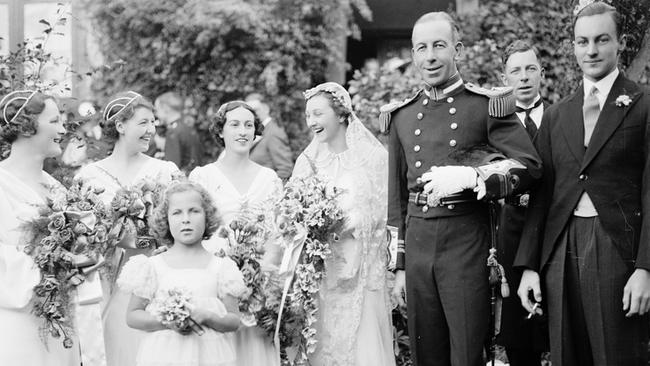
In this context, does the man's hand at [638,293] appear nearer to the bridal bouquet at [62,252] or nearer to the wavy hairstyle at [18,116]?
the bridal bouquet at [62,252]

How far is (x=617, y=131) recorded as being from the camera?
14.8ft

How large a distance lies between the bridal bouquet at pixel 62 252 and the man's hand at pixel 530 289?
8.14 feet

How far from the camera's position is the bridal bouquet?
17.4ft

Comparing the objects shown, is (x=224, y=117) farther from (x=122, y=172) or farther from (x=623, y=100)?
(x=623, y=100)

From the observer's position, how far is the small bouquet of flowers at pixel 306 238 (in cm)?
593

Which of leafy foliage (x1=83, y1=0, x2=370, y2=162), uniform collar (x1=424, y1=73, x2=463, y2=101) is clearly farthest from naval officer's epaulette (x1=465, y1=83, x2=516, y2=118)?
leafy foliage (x1=83, y1=0, x2=370, y2=162)

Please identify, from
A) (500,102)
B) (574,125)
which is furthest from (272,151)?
(574,125)

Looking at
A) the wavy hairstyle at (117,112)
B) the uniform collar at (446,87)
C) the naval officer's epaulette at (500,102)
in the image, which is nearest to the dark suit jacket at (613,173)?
the naval officer's epaulette at (500,102)

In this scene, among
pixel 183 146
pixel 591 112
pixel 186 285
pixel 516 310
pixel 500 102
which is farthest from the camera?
pixel 183 146

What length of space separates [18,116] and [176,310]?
161cm

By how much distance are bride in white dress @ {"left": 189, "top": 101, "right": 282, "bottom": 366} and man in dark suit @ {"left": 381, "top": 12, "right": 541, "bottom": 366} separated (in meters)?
1.40

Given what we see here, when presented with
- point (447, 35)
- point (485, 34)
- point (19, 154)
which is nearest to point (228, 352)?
point (19, 154)

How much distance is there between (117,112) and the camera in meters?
6.62

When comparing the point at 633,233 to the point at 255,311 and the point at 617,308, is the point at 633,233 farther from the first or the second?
the point at 255,311
